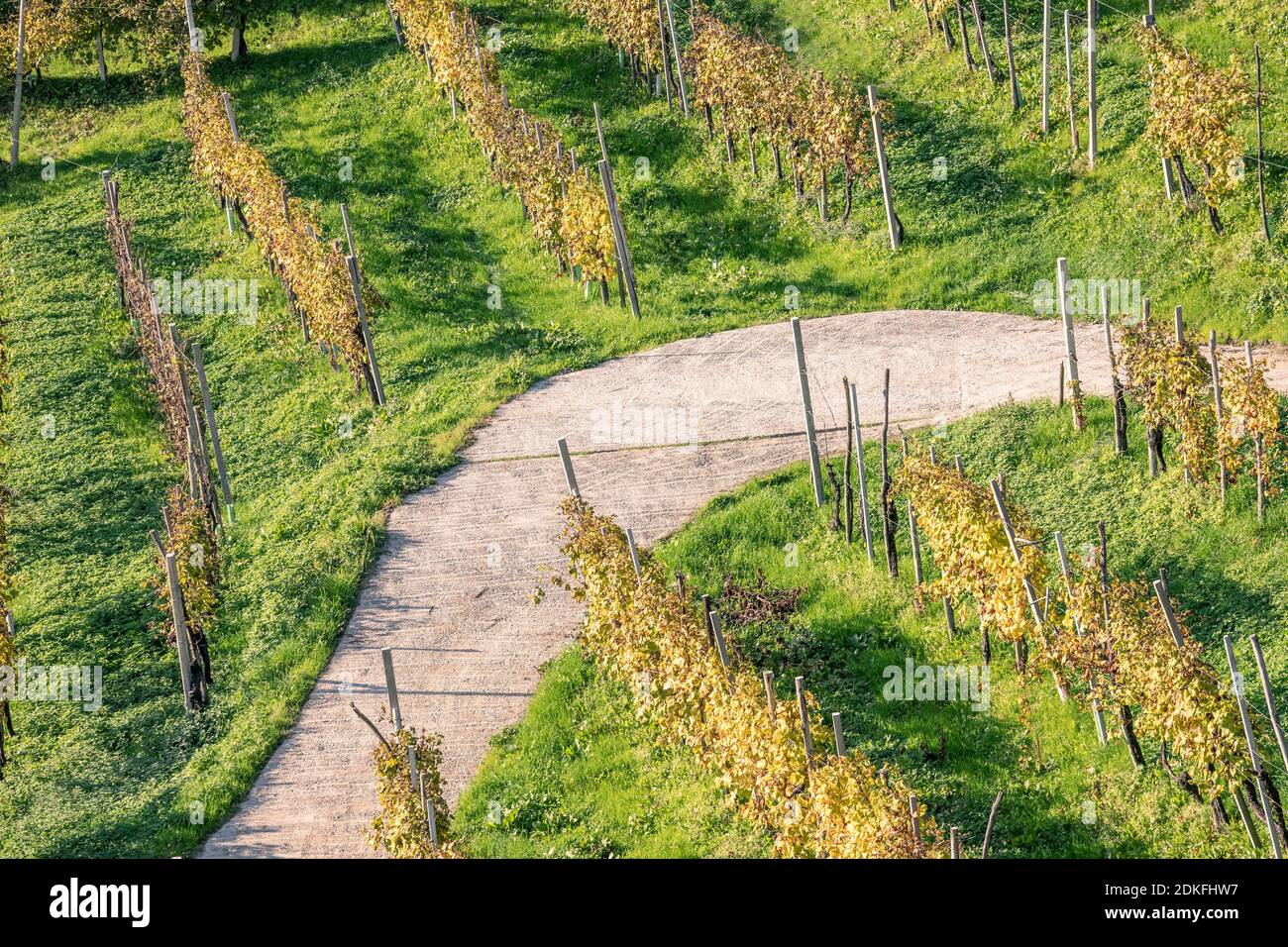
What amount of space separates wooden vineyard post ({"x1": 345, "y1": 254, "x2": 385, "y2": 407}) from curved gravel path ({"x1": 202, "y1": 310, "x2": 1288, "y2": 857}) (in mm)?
2309

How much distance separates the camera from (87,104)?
4162 cm

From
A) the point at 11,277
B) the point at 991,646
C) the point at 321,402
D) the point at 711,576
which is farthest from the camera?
the point at 11,277

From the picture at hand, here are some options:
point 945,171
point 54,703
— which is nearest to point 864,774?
point 54,703

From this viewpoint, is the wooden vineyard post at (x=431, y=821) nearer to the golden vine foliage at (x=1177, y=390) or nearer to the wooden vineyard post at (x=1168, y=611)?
the wooden vineyard post at (x=1168, y=611)

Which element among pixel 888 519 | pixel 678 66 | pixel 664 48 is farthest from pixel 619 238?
pixel 888 519

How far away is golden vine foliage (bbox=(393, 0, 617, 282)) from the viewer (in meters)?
29.9

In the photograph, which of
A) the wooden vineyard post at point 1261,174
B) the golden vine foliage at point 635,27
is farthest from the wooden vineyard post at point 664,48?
the wooden vineyard post at point 1261,174

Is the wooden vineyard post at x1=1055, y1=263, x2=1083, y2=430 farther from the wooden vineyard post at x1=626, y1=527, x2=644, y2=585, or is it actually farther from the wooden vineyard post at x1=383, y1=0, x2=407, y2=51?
the wooden vineyard post at x1=383, y1=0, x2=407, y2=51

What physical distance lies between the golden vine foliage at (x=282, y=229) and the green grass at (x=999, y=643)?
797cm

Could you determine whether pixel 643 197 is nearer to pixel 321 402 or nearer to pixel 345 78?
pixel 321 402

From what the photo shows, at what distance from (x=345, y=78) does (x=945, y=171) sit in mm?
15410

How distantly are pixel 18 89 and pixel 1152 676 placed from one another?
32355 mm

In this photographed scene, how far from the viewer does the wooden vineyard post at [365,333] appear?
28250 mm

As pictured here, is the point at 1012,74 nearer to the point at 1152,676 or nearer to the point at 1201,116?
the point at 1201,116
